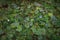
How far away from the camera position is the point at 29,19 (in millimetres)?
3920

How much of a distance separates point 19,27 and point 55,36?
2.99ft

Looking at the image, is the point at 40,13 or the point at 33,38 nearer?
the point at 33,38

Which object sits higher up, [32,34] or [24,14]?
[24,14]

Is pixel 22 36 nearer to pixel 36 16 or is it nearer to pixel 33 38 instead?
pixel 33 38

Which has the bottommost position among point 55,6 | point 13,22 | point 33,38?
point 33,38

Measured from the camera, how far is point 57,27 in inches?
153

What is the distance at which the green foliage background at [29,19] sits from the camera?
3.68 metres

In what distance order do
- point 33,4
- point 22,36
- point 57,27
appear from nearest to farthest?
point 22,36
point 57,27
point 33,4

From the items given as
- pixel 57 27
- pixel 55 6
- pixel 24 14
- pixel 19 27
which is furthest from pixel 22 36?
pixel 55 6

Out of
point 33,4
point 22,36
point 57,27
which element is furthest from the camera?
point 33,4

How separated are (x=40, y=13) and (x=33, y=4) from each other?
361 millimetres

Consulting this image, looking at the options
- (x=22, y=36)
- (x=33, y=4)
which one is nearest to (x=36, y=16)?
(x=33, y=4)

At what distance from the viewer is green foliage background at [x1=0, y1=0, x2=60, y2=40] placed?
3678mm

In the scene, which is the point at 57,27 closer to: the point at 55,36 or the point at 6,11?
the point at 55,36
